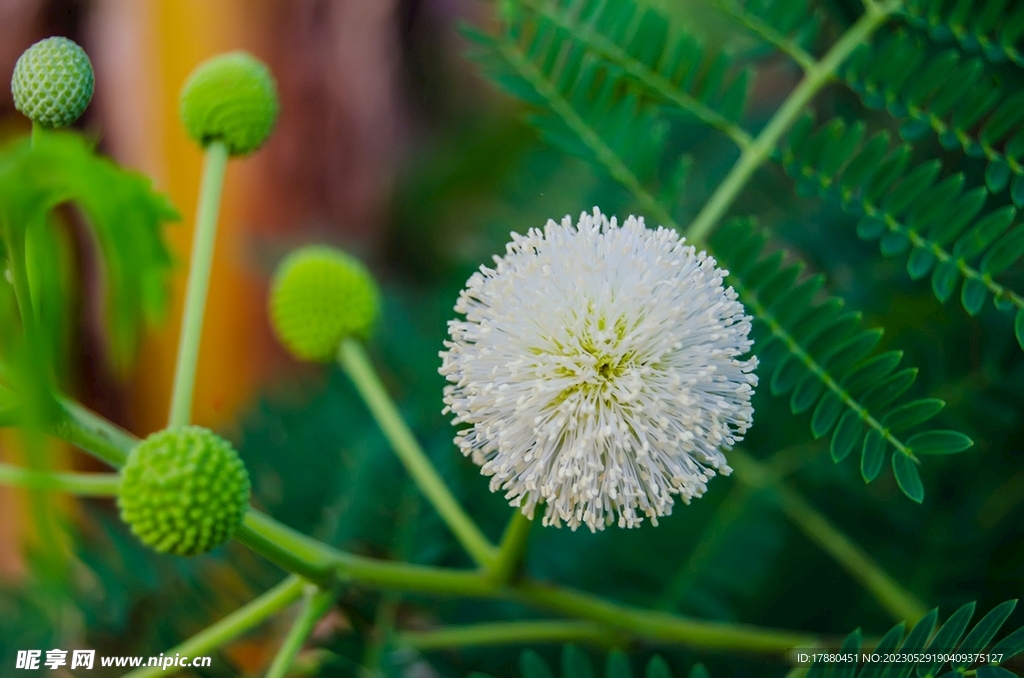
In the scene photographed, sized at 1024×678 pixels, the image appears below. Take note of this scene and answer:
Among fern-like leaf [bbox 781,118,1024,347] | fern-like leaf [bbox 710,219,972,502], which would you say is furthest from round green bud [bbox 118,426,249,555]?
fern-like leaf [bbox 781,118,1024,347]

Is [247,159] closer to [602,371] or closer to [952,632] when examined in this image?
[602,371]

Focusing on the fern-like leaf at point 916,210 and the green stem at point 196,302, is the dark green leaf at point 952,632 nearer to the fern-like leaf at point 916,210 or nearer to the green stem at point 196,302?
the fern-like leaf at point 916,210

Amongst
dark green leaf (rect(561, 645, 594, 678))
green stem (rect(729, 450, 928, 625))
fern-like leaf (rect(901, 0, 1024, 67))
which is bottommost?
dark green leaf (rect(561, 645, 594, 678))

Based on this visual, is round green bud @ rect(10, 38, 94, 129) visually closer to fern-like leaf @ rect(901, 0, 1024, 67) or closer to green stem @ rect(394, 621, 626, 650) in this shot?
green stem @ rect(394, 621, 626, 650)

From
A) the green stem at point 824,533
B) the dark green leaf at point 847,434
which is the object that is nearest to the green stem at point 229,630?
the dark green leaf at point 847,434

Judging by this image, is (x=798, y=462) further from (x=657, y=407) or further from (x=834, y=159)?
(x=657, y=407)

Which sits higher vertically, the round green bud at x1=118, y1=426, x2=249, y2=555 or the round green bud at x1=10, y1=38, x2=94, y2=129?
the round green bud at x1=10, y1=38, x2=94, y2=129

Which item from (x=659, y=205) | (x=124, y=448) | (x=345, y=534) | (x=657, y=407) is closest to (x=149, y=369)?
Answer: (x=345, y=534)
